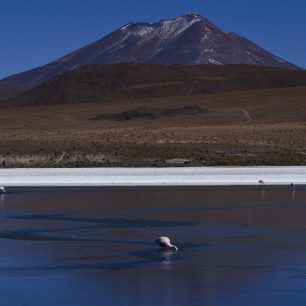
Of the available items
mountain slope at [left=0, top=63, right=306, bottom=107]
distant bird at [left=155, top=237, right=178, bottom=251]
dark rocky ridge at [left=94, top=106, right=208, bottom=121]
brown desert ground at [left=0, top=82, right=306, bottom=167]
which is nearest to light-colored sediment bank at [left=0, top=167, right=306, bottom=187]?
brown desert ground at [left=0, top=82, right=306, bottom=167]

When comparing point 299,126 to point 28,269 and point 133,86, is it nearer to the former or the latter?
point 28,269

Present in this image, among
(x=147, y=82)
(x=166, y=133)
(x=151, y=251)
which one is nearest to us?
(x=151, y=251)

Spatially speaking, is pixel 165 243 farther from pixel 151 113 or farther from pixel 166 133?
pixel 151 113

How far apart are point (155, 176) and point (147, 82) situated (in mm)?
101138

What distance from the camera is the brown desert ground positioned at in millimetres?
44375

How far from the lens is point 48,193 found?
1126 inches

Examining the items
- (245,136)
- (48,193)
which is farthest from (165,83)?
(48,193)

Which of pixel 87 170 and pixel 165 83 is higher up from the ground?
pixel 165 83

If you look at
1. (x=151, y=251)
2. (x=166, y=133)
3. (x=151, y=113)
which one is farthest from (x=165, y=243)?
(x=151, y=113)

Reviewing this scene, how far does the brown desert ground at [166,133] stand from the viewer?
44.4 m

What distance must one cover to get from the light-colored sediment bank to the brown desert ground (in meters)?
4.96

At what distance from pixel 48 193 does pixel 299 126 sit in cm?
4203

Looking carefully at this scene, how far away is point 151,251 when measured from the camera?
15367 mm

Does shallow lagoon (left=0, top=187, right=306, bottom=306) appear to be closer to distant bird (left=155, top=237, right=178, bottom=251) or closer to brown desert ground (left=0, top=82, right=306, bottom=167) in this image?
distant bird (left=155, top=237, right=178, bottom=251)
